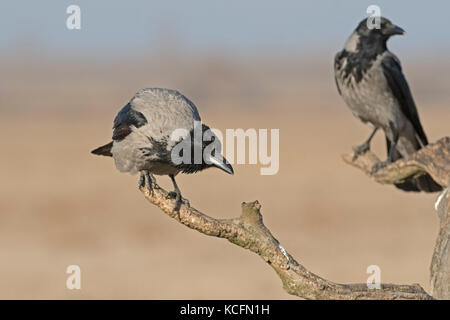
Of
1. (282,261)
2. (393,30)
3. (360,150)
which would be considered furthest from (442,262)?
(393,30)

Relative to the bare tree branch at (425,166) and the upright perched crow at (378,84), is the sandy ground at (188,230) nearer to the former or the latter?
the upright perched crow at (378,84)

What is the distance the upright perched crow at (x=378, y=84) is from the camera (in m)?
10.2

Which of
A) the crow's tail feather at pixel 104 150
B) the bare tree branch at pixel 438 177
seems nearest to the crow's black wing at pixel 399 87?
the bare tree branch at pixel 438 177

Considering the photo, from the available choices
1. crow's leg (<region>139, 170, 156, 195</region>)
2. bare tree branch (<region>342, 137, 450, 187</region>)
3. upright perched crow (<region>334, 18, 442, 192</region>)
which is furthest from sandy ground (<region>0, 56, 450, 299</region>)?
crow's leg (<region>139, 170, 156, 195</region>)

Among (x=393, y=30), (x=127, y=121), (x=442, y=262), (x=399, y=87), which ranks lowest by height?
(x=442, y=262)

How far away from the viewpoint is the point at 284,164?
27.7m

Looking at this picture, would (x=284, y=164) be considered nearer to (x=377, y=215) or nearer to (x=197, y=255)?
(x=377, y=215)

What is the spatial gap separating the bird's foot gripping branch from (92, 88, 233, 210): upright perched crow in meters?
0.32

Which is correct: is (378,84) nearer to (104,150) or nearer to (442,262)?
(104,150)

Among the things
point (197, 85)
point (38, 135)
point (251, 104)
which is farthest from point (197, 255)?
point (197, 85)

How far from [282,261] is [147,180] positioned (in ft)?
3.92

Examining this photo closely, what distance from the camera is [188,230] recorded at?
21.8 m

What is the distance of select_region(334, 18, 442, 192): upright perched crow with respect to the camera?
1019cm

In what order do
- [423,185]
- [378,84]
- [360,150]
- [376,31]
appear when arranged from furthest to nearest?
[376,31], [378,84], [423,185], [360,150]
